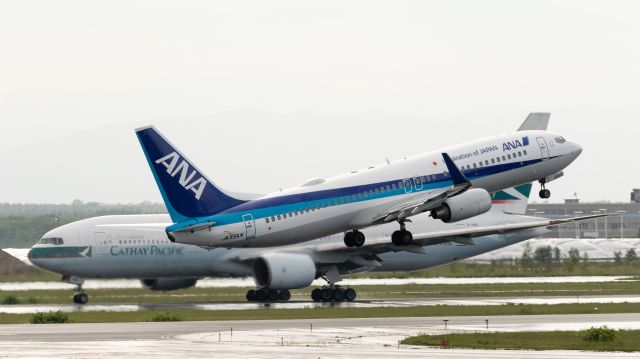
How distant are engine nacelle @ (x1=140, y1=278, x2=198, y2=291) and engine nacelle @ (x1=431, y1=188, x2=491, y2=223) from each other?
Result: 21740 mm

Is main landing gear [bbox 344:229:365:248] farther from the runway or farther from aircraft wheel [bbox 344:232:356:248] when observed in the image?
the runway

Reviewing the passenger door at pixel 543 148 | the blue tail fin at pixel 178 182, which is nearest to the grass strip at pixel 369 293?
the passenger door at pixel 543 148

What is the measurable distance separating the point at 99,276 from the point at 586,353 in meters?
42.3

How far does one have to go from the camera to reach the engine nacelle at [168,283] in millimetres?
81312

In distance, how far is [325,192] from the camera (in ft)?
219

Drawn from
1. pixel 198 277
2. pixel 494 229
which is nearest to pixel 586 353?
pixel 494 229

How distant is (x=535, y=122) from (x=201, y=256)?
73.4 ft

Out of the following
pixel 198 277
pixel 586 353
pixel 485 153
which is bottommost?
pixel 586 353

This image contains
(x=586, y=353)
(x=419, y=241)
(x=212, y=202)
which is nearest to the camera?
(x=586, y=353)

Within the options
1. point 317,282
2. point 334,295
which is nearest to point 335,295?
point 334,295

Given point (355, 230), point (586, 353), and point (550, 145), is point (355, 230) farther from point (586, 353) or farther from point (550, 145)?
point (586, 353)

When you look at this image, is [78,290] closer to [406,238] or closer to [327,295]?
[327,295]

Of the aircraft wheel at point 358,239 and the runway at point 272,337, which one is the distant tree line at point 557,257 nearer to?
the aircraft wheel at point 358,239

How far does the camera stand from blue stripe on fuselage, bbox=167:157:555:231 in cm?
6347
